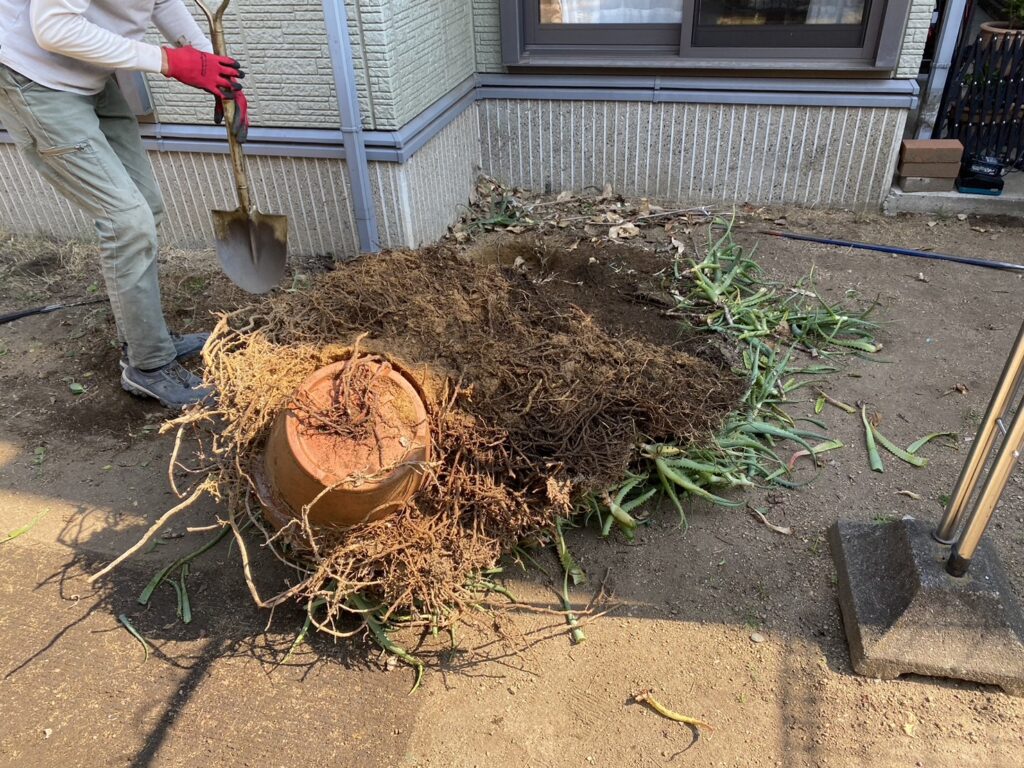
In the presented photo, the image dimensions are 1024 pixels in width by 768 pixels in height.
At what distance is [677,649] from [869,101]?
3848mm

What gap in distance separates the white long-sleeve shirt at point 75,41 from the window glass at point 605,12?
2.74 metres

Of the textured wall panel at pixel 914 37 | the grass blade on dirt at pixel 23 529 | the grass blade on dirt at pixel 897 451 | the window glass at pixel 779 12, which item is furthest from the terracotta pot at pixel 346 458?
the textured wall panel at pixel 914 37

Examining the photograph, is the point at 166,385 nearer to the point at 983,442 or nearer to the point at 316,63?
the point at 316,63

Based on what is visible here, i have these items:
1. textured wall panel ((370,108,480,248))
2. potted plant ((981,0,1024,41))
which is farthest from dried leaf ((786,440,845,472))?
potted plant ((981,0,1024,41))

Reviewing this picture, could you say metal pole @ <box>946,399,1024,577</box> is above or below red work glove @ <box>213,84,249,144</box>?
below

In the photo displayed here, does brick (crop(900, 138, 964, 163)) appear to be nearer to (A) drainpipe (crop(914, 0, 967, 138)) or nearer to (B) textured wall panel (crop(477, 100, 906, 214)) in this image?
(B) textured wall panel (crop(477, 100, 906, 214))

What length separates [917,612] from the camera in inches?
87.2

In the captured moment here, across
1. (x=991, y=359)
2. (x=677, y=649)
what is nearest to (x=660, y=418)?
(x=677, y=649)

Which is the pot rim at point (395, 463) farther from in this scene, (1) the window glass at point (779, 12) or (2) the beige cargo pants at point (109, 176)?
(1) the window glass at point (779, 12)

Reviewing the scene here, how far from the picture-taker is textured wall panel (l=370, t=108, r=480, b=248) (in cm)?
417

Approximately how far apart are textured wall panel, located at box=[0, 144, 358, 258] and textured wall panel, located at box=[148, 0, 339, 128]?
0.84ft

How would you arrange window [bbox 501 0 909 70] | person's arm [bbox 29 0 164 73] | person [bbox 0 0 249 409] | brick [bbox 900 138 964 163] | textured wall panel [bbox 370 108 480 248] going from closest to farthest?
person's arm [bbox 29 0 164 73] → person [bbox 0 0 249 409] → textured wall panel [bbox 370 108 480 248] → window [bbox 501 0 909 70] → brick [bbox 900 138 964 163]

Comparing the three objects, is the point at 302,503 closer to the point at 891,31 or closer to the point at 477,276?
the point at 477,276

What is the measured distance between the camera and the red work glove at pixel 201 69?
300 cm
